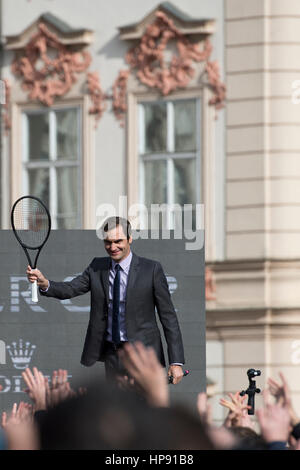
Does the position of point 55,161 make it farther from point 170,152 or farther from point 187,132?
point 187,132

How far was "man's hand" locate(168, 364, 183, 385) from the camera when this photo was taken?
31.4ft

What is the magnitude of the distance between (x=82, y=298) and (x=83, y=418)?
8911mm

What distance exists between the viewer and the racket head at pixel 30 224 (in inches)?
418

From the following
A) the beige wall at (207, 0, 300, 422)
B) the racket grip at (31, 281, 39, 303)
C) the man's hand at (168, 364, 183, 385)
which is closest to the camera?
the racket grip at (31, 281, 39, 303)

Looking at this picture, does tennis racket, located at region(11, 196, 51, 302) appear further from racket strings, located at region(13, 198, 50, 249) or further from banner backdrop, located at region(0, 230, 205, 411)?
banner backdrop, located at region(0, 230, 205, 411)

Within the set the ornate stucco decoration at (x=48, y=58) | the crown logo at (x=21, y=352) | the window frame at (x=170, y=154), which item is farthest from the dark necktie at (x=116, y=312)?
the ornate stucco decoration at (x=48, y=58)

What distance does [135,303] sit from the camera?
947cm

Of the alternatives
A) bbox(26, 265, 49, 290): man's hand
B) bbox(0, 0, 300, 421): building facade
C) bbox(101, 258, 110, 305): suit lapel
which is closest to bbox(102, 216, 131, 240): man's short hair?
bbox(101, 258, 110, 305): suit lapel

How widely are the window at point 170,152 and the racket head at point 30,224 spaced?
677 cm

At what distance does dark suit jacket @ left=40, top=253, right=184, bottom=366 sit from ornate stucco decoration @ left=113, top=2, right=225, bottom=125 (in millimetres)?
8144

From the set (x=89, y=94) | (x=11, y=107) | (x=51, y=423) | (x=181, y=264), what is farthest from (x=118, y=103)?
(x=51, y=423)

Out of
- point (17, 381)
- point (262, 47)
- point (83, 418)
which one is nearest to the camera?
point (83, 418)

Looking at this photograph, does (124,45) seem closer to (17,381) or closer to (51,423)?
(17,381)

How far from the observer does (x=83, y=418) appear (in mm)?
2275
